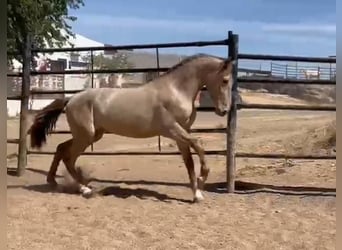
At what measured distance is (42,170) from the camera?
7.82 metres

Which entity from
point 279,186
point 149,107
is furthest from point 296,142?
point 149,107

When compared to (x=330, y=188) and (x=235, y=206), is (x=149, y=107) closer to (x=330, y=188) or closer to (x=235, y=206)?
(x=235, y=206)

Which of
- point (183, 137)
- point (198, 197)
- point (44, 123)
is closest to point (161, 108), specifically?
point (183, 137)

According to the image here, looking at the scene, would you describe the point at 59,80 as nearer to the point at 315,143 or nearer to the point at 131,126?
the point at 315,143

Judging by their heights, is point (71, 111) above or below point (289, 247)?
above

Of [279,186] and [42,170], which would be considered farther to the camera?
[42,170]

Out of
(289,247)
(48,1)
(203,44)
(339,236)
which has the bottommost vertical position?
(289,247)

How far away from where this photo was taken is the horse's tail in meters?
6.99

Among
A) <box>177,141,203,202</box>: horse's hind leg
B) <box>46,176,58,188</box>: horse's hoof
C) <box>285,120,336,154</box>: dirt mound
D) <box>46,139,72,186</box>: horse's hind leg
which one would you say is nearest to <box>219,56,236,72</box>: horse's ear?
<box>177,141,203,202</box>: horse's hind leg

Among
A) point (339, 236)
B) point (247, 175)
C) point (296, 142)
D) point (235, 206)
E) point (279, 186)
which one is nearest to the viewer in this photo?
point (339, 236)

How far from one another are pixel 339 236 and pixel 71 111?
482cm

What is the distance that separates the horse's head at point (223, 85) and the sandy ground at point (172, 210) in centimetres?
92

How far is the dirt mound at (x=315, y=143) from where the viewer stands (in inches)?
364

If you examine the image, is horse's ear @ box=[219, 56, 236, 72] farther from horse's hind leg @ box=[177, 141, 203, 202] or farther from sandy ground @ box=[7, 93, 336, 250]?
sandy ground @ box=[7, 93, 336, 250]
